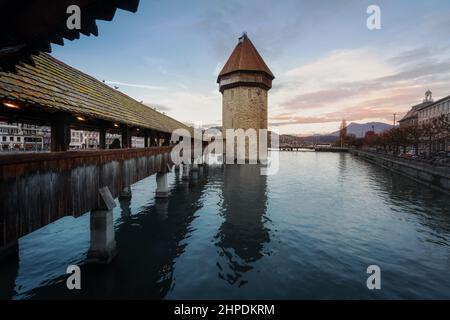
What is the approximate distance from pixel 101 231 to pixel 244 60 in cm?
4272

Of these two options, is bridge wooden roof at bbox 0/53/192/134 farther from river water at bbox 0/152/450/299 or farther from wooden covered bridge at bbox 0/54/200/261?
river water at bbox 0/152/450/299

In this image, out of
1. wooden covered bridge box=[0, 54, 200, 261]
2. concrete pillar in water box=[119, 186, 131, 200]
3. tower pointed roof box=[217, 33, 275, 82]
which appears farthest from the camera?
tower pointed roof box=[217, 33, 275, 82]

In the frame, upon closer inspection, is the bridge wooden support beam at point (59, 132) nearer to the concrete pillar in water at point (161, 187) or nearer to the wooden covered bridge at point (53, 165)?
the wooden covered bridge at point (53, 165)

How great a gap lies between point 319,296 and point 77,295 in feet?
22.0

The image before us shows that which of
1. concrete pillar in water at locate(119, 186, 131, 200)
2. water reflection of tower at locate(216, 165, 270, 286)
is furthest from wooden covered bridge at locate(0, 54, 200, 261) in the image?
concrete pillar in water at locate(119, 186, 131, 200)

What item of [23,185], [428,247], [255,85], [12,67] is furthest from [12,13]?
[255,85]

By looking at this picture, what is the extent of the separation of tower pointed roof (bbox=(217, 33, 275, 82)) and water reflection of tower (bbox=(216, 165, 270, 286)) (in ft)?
97.3

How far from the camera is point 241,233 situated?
11.6m

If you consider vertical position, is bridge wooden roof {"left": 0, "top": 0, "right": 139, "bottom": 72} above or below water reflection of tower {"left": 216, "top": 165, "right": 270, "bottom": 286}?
above

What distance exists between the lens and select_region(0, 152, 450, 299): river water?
7.07m

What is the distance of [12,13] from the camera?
292cm
